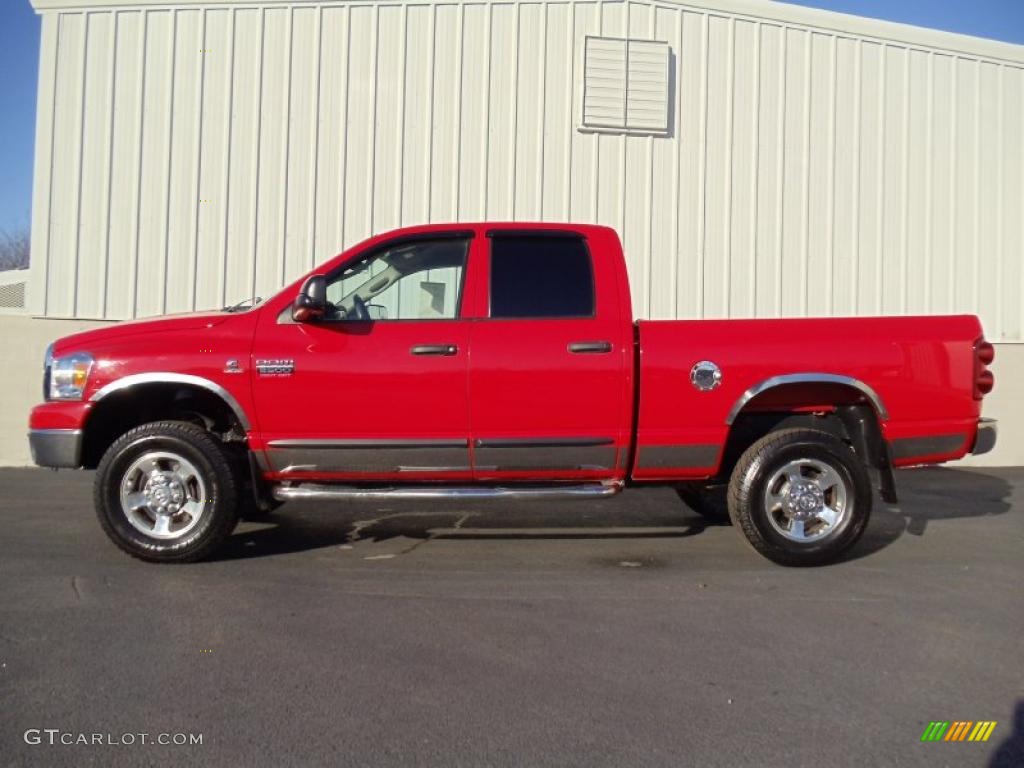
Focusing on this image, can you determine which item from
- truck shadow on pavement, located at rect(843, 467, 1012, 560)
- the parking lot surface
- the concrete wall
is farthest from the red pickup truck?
the concrete wall

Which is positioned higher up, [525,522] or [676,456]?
[676,456]

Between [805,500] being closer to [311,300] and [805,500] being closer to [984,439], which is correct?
[984,439]

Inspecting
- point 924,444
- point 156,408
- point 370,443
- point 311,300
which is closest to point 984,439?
point 924,444

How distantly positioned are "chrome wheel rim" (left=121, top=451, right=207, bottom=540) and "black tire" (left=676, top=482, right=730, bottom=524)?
3.44m

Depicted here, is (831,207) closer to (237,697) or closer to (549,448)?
(549,448)

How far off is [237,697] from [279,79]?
8.03 m

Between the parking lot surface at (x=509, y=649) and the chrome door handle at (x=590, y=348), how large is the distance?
1.33 m

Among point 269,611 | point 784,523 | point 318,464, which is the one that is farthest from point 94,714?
point 784,523

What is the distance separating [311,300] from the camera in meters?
4.47

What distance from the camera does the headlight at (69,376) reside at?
15.1 feet

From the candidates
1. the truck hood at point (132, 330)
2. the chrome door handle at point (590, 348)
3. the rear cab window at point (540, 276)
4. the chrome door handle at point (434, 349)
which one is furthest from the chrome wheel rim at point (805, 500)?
the truck hood at point (132, 330)

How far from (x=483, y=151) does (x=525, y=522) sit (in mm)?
5062

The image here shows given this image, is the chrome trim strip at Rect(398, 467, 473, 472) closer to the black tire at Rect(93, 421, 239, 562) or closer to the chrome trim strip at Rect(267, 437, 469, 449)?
the chrome trim strip at Rect(267, 437, 469, 449)

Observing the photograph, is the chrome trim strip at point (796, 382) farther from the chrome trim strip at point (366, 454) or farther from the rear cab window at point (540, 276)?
the chrome trim strip at point (366, 454)
